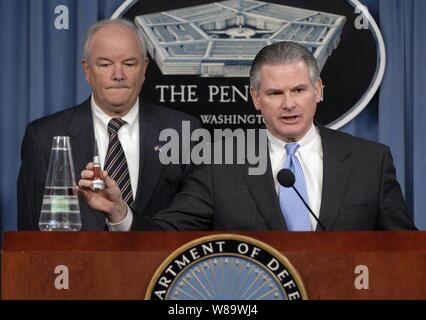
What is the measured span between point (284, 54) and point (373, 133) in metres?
1.12

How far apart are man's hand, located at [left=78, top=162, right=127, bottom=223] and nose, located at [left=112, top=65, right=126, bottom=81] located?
1.12m

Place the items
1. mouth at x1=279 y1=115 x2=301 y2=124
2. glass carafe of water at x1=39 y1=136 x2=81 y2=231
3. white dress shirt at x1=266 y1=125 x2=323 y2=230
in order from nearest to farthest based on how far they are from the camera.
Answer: glass carafe of water at x1=39 y1=136 x2=81 y2=231 → white dress shirt at x1=266 y1=125 x2=323 y2=230 → mouth at x1=279 y1=115 x2=301 y2=124

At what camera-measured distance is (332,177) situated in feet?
9.89

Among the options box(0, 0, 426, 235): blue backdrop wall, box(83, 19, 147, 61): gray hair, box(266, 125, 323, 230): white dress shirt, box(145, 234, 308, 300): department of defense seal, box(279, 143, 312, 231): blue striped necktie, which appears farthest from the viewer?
box(0, 0, 426, 235): blue backdrop wall

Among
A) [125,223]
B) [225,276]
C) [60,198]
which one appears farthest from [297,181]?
[225,276]

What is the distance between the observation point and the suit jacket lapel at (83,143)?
3682 millimetres

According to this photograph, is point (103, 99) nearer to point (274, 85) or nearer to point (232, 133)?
point (232, 133)

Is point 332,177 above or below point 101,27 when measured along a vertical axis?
below

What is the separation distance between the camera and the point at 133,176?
3.80m

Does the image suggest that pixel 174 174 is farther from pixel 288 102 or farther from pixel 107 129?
pixel 288 102

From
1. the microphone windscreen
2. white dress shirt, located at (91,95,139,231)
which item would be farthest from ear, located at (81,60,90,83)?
the microphone windscreen

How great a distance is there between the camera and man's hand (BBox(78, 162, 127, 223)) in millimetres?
2557

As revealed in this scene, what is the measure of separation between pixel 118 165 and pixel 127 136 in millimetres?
154

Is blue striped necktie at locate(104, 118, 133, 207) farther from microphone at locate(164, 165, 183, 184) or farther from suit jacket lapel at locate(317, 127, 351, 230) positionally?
suit jacket lapel at locate(317, 127, 351, 230)
